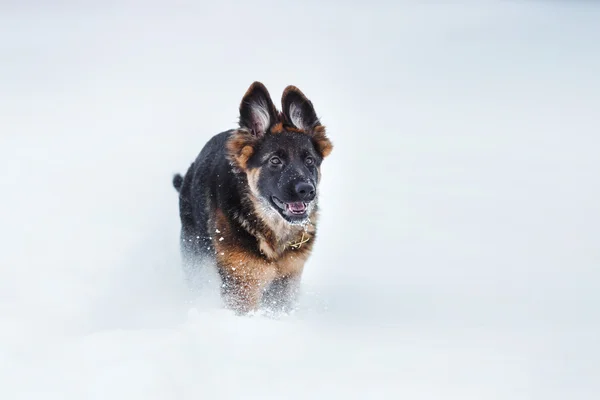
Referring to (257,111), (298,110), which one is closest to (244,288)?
(257,111)

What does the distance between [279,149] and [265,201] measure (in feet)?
1.50

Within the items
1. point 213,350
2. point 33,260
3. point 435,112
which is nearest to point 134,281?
point 33,260

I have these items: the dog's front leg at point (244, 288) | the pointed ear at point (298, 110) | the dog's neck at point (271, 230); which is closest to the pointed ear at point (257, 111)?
the pointed ear at point (298, 110)

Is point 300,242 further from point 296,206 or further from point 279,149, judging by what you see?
point 279,149

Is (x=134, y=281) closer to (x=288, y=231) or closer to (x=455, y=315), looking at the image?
(x=288, y=231)

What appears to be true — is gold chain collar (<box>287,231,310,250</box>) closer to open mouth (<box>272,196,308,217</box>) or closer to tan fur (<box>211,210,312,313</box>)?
tan fur (<box>211,210,312,313</box>)

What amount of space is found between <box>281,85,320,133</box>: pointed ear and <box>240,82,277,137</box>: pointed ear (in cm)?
13

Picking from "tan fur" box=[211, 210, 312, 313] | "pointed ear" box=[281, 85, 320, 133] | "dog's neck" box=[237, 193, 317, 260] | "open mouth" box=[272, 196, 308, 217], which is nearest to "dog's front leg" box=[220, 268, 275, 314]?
"tan fur" box=[211, 210, 312, 313]

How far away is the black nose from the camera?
493 centimetres

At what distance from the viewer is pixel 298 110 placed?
18.1ft

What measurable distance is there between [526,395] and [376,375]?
0.87m

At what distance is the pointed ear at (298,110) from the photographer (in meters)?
5.41

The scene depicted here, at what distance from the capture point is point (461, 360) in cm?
404

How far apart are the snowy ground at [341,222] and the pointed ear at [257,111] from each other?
164 cm
